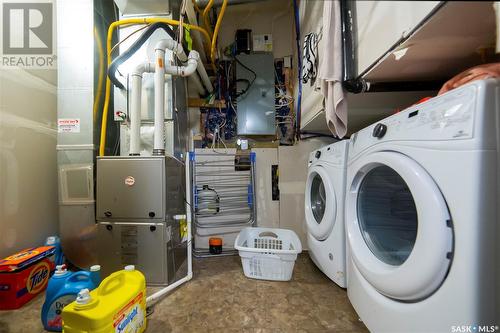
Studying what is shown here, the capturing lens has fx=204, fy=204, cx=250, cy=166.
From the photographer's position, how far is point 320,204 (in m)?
1.47

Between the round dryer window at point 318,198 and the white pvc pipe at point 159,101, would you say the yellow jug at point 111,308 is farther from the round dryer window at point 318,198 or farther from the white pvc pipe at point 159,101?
the round dryer window at point 318,198

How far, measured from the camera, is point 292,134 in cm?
211

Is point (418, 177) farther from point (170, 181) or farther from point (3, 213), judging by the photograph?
point (3, 213)

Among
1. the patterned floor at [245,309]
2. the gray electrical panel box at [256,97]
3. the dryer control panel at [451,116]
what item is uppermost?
the gray electrical panel box at [256,97]

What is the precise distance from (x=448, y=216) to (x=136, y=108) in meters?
1.67

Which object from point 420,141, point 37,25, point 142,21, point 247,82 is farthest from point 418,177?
point 37,25

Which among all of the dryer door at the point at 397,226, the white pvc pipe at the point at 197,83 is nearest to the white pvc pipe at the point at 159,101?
the white pvc pipe at the point at 197,83

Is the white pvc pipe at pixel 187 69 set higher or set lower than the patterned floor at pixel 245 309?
higher

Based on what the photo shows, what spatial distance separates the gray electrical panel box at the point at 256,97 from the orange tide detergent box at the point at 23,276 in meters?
1.65

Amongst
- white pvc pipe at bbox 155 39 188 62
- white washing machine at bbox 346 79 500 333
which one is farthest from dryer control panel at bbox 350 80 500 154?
white pvc pipe at bbox 155 39 188 62

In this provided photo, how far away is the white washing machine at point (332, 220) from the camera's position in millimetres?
1118

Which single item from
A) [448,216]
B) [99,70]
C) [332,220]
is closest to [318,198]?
[332,220]

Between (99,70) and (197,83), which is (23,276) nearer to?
(99,70)

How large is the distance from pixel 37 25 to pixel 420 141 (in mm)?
2360
